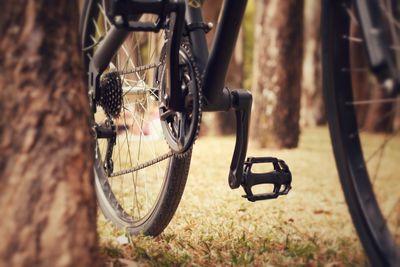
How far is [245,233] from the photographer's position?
263cm

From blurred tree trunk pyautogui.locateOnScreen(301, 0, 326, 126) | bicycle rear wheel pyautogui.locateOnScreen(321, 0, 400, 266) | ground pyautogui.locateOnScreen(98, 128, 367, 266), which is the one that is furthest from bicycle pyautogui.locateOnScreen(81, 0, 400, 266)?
blurred tree trunk pyautogui.locateOnScreen(301, 0, 326, 126)

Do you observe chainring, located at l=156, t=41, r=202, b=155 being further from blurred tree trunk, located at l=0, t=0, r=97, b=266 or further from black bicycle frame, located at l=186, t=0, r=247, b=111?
blurred tree trunk, located at l=0, t=0, r=97, b=266

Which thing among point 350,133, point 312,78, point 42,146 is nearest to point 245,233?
point 350,133

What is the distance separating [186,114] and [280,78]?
5.05 meters

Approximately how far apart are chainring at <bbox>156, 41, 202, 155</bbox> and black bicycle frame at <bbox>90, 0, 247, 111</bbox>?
31mm

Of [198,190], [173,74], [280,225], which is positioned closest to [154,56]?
[173,74]

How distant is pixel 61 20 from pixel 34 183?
1.30ft

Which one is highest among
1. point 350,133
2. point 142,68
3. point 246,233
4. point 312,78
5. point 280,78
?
point 142,68

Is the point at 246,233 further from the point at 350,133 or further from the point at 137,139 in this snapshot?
the point at 350,133

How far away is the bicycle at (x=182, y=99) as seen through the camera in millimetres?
1565

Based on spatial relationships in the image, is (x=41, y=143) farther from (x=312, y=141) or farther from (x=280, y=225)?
(x=312, y=141)

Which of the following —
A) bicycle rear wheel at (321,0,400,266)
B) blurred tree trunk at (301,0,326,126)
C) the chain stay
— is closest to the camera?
bicycle rear wheel at (321,0,400,266)

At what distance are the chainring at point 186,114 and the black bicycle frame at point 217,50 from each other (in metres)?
0.03

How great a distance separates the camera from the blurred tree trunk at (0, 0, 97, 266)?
1435 mm
